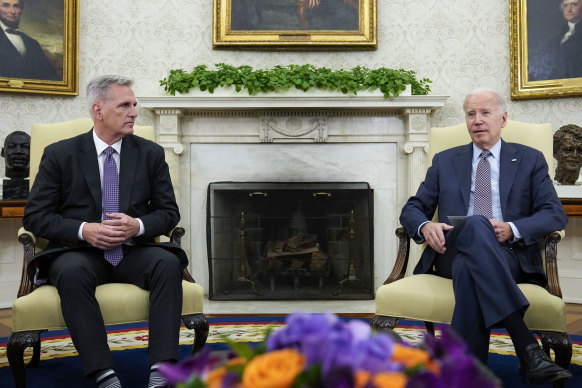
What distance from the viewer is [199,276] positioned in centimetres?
509

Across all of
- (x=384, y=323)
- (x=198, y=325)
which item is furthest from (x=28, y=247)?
(x=384, y=323)

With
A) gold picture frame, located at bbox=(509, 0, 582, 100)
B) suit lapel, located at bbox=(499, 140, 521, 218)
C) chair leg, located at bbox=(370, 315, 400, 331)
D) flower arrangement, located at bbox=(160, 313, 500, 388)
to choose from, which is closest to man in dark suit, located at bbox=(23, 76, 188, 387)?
chair leg, located at bbox=(370, 315, 400, 331)

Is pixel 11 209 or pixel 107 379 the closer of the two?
pixel 107 379

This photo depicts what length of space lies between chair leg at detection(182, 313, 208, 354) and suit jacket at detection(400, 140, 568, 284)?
107cm

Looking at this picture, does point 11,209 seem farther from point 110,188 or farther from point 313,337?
point 313,337

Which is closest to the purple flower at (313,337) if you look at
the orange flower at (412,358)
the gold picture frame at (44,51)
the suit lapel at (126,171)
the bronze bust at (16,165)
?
the orange flower at (412,358)

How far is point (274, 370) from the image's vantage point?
0.81 meters

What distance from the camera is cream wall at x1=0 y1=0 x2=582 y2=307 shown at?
5.20m

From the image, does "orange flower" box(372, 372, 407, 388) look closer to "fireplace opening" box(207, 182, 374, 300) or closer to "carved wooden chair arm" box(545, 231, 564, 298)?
"carved wooden chair arm" box(545, 231, 564, 298)

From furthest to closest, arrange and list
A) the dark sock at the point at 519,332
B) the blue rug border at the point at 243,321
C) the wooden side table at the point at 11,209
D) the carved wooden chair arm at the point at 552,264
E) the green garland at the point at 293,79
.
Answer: the green garland at the point at 293,79 < the wooden side table at the point at 11,209 < the blue rug border at the point at 243,321 < the carved wooden chair arm at the point at 552,264 < the dark sock at the point at 519,332

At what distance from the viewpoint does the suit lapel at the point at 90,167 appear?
2660 millimetres

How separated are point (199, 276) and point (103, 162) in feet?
8.21

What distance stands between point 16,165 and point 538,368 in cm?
394

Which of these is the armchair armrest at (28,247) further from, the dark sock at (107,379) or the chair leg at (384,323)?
the chair leg at (384,323)
